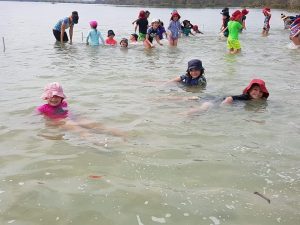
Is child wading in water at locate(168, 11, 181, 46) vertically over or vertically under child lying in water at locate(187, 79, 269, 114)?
over

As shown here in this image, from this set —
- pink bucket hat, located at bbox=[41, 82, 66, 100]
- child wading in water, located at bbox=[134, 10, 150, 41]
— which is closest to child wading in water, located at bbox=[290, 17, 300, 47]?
child wading in water, located at bbox=[134, 10, 150, 41]

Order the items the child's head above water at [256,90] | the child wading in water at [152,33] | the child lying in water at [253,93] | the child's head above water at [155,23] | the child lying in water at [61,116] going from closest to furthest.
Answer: the child lying in water at [61,116]
the child lying in water at [253,93]
the child's head above water at [256,90]
the child's head above water at [155,23]
the child wading in water at [152,33]

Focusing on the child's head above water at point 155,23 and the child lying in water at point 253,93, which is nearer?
the child lying in water at point 253,93

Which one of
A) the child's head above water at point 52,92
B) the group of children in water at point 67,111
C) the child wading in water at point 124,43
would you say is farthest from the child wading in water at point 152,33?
the child's head above water at point 52,92

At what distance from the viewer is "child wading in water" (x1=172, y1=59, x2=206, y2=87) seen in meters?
8.48

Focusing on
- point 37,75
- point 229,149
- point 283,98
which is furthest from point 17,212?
point 37,75

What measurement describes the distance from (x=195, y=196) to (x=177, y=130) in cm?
213

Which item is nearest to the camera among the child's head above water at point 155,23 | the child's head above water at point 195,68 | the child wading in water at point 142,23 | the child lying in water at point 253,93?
the child lying in water at point 253,93

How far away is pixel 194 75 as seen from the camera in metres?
8.79

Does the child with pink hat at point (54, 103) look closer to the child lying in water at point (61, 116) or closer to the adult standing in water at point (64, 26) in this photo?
the child lying in water at point (61, 116)

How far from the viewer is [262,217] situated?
3566 mm

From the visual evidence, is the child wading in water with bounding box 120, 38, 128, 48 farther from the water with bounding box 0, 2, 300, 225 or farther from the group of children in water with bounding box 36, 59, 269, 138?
the group of children in water with bounding box 36, 59, 269, 138

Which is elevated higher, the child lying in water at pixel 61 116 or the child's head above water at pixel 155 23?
the child's head above water at pixel 155 23

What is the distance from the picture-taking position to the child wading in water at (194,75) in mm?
8482
